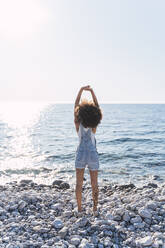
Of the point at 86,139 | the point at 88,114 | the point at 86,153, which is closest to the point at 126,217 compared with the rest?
the point at 86,153

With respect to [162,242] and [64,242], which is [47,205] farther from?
[162,242]

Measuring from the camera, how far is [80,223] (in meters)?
5.99

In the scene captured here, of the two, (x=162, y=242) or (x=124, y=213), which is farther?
(x=124, y=213)

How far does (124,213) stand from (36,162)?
11.8m

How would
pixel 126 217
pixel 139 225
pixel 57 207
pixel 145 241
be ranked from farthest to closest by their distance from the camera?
pixel 57 207 → pixel 126 217 → pixel 139 225 → pixel 145 241

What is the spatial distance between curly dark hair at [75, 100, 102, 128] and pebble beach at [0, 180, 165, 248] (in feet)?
7.66

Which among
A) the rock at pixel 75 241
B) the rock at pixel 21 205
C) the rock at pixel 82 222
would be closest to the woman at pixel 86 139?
the rock at pixel 82 222

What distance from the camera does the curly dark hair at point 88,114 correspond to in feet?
19.6

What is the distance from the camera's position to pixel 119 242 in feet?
17.7

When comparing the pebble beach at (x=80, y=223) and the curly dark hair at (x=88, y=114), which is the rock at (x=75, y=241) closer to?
the pebble beach at (x=80, y=223)

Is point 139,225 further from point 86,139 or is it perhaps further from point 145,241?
point 86,139

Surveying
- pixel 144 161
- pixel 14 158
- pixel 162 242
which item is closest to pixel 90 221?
pixel 162 242

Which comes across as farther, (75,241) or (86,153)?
(86,153)

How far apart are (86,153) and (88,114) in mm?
1010
